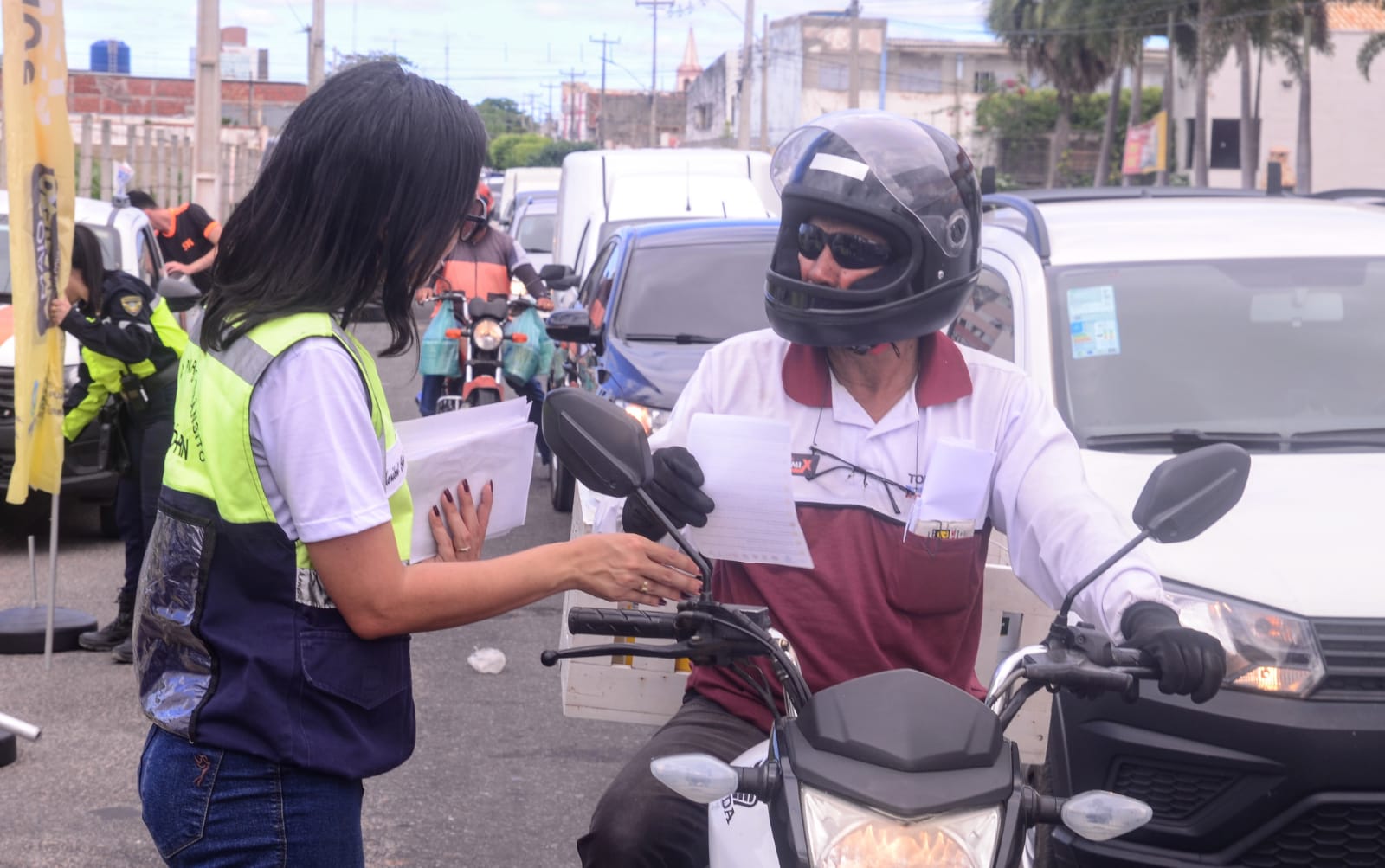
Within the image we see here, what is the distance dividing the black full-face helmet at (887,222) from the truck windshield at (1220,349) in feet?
5.68

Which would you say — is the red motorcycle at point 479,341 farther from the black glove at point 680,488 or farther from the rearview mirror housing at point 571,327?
the black glove at point 680,488

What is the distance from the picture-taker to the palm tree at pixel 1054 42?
56.5m

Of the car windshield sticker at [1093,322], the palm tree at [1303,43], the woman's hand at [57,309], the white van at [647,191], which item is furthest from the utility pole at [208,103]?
the palm tree at [1303,43]

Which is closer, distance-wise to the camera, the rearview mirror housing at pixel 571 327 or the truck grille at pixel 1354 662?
the truck grille at pixel 1354 662

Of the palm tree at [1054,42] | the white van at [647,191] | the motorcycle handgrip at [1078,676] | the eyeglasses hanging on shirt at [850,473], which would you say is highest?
the palm tree at [1054,42]

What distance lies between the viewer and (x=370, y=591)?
2.13m

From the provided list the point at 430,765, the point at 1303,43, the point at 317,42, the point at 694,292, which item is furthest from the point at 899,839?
the point at 1303,43

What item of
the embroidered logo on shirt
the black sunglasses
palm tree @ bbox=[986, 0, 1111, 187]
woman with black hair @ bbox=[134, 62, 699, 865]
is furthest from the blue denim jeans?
palm tree @ bbox=[986, 0, 1111, 187]

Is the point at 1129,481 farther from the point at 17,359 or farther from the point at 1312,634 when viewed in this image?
the point at 17,359

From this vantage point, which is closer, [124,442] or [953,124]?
[124,442]

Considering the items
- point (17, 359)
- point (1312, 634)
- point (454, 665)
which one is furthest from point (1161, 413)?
point (17, 359)

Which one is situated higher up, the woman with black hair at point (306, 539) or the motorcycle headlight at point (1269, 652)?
the woman with black hair at point (306, 539)

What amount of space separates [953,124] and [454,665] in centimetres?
7277

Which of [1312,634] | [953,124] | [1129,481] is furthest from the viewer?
[953,124]
